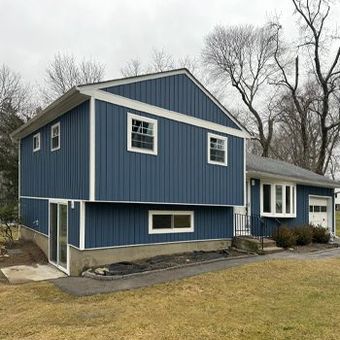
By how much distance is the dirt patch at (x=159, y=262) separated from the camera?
10238 millimetres

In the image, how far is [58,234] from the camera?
12.2 m

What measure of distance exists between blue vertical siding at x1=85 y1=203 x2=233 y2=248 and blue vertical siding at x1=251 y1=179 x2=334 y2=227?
3106mm

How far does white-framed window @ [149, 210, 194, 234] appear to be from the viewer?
12211 millimetres

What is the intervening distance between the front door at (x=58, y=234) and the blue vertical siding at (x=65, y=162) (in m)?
0.45

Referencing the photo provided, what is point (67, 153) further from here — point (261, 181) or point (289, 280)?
point (261, 181)

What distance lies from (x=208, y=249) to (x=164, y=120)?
478cm

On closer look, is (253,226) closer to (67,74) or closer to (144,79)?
(144,79)

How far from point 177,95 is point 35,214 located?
7.00 metres

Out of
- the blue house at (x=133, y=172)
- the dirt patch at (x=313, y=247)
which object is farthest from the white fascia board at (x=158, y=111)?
the dirt patch at (x=313, y=247)

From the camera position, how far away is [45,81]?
35.3 metres

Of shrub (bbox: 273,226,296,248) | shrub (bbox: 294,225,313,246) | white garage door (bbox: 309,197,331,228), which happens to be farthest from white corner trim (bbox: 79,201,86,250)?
white garage door (bbox: 309,197,331,228)

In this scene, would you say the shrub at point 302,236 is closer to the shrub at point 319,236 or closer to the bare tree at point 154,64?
the shrub at point 319,236

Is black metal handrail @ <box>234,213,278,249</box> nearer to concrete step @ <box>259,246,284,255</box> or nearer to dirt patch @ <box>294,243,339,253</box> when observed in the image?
concrete step @ <box>259,246,284,255</box>

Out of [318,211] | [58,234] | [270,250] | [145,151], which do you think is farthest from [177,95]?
[318,211]
